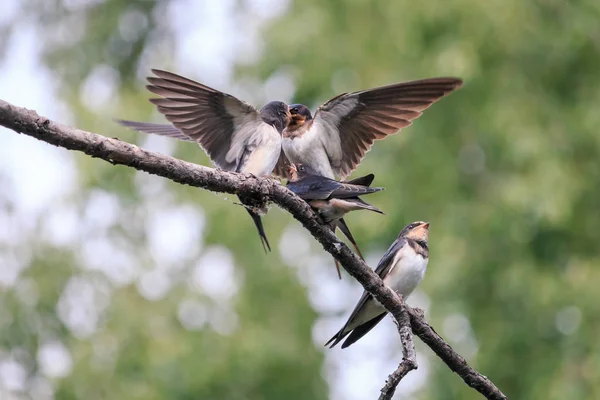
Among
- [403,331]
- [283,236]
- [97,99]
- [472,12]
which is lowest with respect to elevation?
[403,331]

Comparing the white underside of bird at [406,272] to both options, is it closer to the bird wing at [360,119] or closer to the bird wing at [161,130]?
the bird wing at [360,119]

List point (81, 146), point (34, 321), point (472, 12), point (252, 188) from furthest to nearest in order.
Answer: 1. point (34, 321)
2. point (472, 12)
3. point (252, 188)
4. point (81, 146)

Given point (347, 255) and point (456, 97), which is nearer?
point (347, 255)

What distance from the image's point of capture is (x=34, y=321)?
26.7ft

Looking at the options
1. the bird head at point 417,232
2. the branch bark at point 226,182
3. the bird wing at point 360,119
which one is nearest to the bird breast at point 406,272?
the bird head at point 417,232

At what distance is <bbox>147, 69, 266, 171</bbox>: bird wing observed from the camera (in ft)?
14.1

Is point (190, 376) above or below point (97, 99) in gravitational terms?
below

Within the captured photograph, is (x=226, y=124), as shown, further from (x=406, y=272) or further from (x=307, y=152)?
(x=406, y=272)

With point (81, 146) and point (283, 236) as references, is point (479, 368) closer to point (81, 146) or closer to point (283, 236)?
point (283, 236)

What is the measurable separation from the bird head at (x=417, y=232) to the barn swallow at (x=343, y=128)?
1.92ft

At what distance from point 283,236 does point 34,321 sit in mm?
2200

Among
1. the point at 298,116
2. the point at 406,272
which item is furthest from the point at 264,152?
the point at 406,272

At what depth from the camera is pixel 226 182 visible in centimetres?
289

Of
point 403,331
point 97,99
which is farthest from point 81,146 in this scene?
point 97,99
